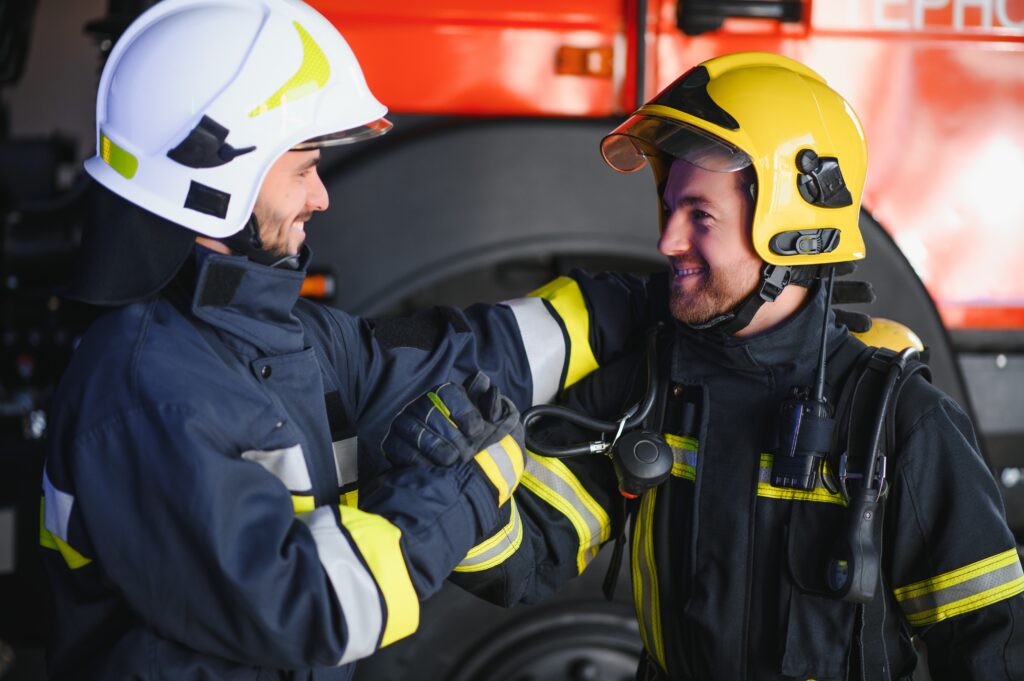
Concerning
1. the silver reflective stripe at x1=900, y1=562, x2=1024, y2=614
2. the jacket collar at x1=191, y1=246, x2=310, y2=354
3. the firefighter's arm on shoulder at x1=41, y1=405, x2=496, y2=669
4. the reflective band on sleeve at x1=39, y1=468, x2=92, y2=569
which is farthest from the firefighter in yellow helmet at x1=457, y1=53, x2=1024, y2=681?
the reflective band on sleeve at x1=39, y1=468, x2=92, y2=569

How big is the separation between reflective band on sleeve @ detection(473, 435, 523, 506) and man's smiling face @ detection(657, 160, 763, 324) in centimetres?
41

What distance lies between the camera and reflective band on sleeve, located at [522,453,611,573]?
1.76 m

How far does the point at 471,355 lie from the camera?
1.76m

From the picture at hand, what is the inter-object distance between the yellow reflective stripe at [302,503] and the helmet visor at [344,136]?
523mm

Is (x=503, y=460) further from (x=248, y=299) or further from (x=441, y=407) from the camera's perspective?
(x=248, y=299)

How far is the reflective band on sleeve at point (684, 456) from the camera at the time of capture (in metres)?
1.66

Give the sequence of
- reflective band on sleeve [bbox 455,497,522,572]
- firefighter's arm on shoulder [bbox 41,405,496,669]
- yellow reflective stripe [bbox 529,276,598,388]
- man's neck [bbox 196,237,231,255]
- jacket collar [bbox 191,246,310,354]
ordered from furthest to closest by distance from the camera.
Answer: yellow reflective stripe [bbox 529,276,598,388], reflective band on sleeve [bbox 455,497,522,572], man's neck [bbox 196,237,231,255], jacket collar [bbox 191,246,310,354], firefighter's arm on shoulder [bbox 41,405,496,669]

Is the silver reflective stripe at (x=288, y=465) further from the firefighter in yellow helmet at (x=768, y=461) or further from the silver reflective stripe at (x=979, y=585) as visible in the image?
the silver reflective stripe at (x=979, y=585)

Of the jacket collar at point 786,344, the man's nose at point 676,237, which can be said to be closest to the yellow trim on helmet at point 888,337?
the jacket collar at point 786,344

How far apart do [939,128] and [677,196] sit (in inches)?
39.5

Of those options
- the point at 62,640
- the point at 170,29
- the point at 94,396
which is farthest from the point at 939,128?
the point at 62,640

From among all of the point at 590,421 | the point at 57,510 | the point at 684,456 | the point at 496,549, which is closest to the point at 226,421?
the point at 57,510

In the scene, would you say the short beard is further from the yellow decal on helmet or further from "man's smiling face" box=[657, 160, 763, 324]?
the yellow decal on helmet

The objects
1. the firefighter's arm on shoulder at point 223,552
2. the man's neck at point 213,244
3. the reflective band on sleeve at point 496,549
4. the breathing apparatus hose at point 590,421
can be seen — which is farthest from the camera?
the breathing apparatus hose at point 590,421
